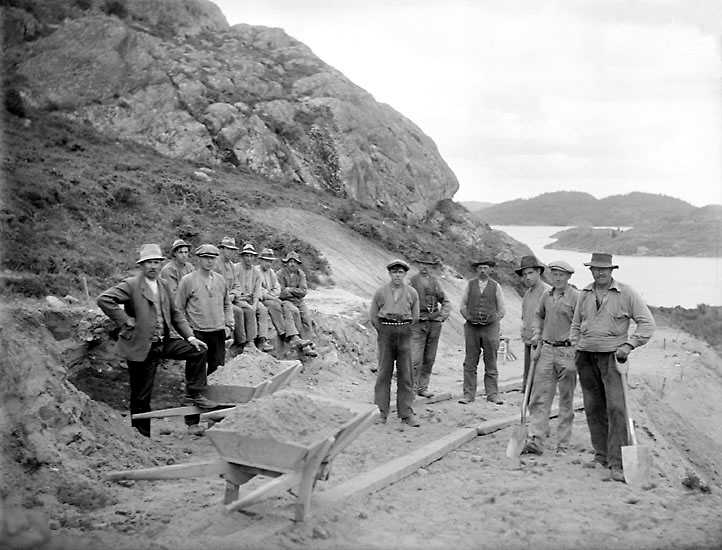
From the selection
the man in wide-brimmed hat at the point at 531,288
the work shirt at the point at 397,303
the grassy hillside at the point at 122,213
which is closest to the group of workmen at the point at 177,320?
the work shirt at the point at 397,303

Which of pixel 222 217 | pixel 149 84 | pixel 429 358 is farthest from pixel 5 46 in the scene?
pixel 429 358

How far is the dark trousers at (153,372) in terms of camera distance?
7293mm

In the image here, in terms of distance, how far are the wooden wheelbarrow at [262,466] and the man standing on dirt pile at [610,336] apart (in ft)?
9.58

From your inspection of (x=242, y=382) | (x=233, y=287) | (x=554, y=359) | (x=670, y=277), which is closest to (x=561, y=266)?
(x=554, y=359)

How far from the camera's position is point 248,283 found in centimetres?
1120

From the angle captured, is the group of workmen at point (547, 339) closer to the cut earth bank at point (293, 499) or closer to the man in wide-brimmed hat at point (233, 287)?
the cut earth bank at point (293, 499)

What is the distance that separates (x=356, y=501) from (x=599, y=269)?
3250mm

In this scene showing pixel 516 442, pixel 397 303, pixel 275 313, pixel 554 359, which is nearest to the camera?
pixel 516 442

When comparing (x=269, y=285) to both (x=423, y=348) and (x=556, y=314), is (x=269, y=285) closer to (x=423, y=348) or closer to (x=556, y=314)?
(x=423, y=348)

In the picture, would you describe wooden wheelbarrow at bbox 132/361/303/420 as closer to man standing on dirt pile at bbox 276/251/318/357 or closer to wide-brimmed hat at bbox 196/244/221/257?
wide-brimmed hat at bbox 196/244/221/257

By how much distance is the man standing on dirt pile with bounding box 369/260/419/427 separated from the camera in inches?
337

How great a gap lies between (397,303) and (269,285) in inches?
150

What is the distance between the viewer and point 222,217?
21281mm

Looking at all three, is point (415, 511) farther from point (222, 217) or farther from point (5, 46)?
point (5, 46)
